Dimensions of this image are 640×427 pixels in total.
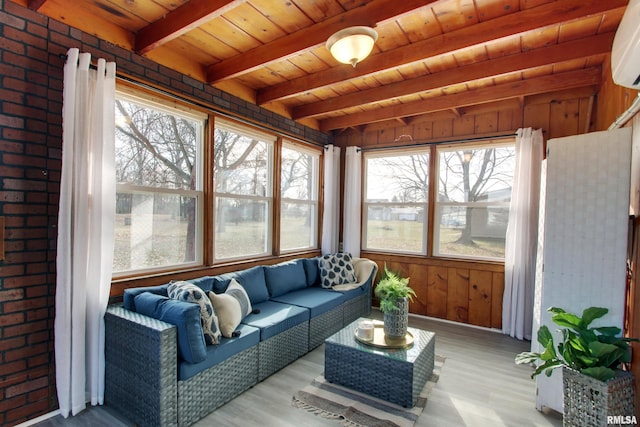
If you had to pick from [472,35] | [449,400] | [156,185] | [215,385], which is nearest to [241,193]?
[156,185]

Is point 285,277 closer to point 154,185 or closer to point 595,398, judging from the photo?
point 154,185

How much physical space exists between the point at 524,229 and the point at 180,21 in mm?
3754

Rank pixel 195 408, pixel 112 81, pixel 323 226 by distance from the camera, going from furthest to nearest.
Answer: pixel 323 226, pixel 112 81, pixel 195 408

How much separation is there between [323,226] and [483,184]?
2180mm

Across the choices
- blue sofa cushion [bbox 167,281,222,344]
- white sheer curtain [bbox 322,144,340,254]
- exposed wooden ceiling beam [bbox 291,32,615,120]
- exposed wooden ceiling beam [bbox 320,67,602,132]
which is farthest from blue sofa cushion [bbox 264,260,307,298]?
exposed wooden ceiling beam [bbox 320,67,602,132]

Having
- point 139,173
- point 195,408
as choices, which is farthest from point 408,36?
point 195,408

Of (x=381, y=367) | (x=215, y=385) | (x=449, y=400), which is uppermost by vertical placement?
(x=381, y=367)

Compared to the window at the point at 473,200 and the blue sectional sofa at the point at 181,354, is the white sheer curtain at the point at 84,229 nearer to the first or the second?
the blue sectional sofa at the point at 181,354

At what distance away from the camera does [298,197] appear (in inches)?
175

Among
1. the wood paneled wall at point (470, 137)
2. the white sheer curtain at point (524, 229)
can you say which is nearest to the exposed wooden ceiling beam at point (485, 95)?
the wood paneled wall at point (470, 137)

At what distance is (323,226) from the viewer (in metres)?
4.68

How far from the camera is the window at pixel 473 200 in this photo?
384 centimetres

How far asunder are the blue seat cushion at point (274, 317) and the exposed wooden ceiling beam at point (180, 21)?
87.7 inches

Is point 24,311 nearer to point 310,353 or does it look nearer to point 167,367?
point 167,367
